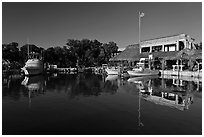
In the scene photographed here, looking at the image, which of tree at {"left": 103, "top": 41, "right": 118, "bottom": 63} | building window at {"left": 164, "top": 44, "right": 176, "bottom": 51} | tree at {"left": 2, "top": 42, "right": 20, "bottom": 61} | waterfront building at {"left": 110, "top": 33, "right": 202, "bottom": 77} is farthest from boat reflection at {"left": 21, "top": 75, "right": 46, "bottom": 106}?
tree at {"left": 103, "top": 41, "right": 118, "bottom": 63}

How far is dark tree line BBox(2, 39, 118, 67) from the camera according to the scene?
2117 inches

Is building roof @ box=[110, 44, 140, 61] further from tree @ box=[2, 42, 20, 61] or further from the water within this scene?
the water

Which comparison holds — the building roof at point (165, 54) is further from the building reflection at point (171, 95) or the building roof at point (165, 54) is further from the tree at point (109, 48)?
the tree at point (109, 48)

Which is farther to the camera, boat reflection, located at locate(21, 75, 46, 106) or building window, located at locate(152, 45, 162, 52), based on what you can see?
building window, located at locate(152, 45, 162, 52)

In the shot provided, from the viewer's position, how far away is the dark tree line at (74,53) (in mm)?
53781

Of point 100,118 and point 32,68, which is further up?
point 32,68

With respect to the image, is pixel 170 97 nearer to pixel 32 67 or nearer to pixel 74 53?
pixel 32 67

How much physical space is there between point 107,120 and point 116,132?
50.2 inches

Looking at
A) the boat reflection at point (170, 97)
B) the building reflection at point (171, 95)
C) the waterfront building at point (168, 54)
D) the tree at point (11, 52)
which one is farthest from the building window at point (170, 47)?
the tree at point (11, 52)

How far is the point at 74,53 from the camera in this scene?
5844 centimetres

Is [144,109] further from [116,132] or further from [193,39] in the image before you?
[193,39]

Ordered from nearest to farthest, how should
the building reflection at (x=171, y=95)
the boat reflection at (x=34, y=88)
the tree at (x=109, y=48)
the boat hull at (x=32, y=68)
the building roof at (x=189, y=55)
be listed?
the building reflection at (x=171, y=95) < the boat reflection at (x=34, y=88) < the building roof at (x=189, y=55) < the boat hull at (x=32, y=68) < the tree at (x=109, y=48)

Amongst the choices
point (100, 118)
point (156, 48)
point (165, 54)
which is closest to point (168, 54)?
point (165, 54)

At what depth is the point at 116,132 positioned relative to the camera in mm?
5953
